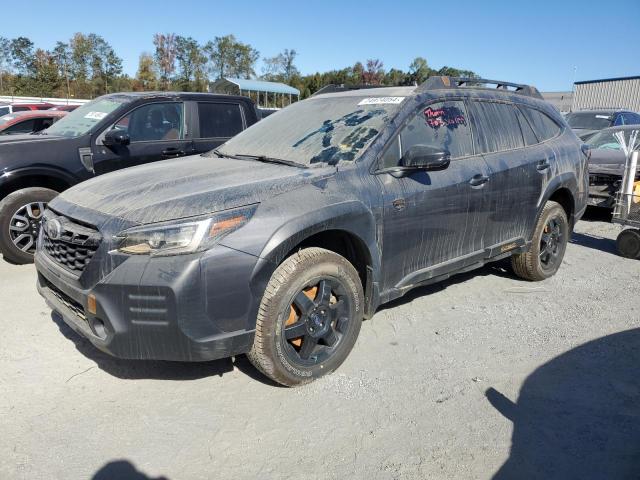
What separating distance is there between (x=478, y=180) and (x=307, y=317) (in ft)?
6.12

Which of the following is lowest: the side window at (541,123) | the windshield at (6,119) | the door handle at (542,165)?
the door handle at (542,165)

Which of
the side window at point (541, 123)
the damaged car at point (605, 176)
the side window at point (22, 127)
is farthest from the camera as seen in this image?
the side window at point (22, 127)

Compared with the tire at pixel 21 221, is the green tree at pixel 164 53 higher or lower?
higher

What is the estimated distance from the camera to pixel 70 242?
2.95m

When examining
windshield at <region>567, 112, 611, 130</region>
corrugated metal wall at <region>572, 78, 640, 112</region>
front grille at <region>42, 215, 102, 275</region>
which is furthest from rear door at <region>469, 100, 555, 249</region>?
corrugated metal wall at <region>572, 78, 640, 112</region>

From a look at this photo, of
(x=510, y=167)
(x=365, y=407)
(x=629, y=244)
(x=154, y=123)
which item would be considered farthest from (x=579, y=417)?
(x=154, y=123)

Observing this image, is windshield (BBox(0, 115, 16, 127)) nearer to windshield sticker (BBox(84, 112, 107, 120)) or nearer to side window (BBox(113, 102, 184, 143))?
windshield sticker (BBox(84, 112, 107, 120))

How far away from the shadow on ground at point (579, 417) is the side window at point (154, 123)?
15.9 feet

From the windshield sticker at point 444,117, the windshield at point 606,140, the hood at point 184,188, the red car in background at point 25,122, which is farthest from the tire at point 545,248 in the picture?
the red car in background at point 25,122

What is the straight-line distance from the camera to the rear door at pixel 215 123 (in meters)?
6.52

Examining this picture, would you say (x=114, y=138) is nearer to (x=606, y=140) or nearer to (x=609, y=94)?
(x=606, y=140)

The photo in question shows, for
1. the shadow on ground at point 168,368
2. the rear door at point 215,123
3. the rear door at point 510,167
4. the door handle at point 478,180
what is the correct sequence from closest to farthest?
1. the shadow on ground at point 168,368
2. the door handle at point 478,180
3. the rear door at point 510,167
4. the rear door at point 215,123

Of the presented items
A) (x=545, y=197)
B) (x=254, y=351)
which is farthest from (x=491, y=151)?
(x=254, y=351)

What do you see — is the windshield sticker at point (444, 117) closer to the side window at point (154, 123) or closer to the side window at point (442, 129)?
the side window at point (442, 129)
